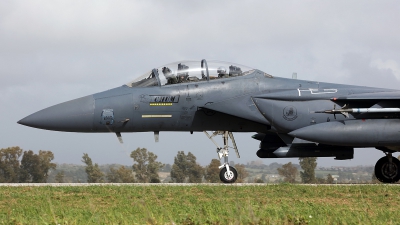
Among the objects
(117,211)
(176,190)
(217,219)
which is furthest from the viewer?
A: (176,190)

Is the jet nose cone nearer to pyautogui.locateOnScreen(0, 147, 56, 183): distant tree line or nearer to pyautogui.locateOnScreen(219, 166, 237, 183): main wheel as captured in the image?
pyautogui.locateOnScreen(219, 166, 237, 183): main wheel

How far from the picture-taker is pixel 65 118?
14.4 m

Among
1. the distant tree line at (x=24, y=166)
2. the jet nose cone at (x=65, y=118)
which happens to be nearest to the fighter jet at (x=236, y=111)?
the jet nose cone at (x=65, y=118)

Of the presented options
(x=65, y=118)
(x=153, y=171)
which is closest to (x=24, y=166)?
(x=153, y=171)

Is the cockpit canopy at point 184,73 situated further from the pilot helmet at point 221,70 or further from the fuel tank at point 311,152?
the fuel tank at point 311,152

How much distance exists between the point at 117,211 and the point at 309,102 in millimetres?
7986

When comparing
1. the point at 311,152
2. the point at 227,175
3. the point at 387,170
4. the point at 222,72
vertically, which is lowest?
the point at 227,175

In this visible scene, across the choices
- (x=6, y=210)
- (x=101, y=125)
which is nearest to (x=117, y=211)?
(x=6, y=210)

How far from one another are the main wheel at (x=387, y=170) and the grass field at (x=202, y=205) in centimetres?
310

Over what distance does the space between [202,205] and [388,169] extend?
27.5ft

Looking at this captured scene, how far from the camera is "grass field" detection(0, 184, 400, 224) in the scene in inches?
298

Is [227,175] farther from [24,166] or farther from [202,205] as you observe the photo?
[24,166]

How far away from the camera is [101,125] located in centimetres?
1459

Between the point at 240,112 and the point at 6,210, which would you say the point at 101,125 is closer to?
the point at 240,112
